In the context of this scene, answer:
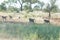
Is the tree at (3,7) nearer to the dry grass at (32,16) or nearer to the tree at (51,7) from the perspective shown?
the dry grass at (32,16)

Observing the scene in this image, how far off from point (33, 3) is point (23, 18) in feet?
9.38

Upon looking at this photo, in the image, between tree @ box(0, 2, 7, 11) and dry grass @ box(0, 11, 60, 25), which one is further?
tree @ box(0, 2, 7, 11)

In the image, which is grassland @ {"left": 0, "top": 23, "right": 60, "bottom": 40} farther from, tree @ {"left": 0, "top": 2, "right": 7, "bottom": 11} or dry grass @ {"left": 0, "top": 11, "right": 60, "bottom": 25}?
tree @ {"left": 0, "top": 2, "right": 7, "bottom": 11}

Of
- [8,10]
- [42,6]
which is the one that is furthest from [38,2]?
[8,10]

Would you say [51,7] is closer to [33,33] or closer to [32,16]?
[32,16]

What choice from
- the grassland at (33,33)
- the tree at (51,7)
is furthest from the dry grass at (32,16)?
the grassland at (33,33)

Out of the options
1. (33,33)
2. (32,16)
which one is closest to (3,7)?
(32,16)

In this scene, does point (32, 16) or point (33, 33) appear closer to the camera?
point (33, 33)

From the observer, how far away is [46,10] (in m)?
22.9

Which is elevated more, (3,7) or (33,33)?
(3,7)

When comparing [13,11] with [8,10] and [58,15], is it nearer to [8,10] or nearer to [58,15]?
[8,10]

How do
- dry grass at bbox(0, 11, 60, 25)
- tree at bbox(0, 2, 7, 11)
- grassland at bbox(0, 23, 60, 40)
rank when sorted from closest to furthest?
grassland at bbox(0, 23, 60, 40)
dry grass at bbox(0, 11, 60, 25)
tree at bbox(0, 2, 7, 11)

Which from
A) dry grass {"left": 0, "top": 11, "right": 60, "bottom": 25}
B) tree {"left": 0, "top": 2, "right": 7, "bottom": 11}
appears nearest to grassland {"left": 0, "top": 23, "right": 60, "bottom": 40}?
dry grass {"left": 0, "top": 11, "right": 60, "bottom": 25}

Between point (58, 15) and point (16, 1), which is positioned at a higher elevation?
point (16, 1)
